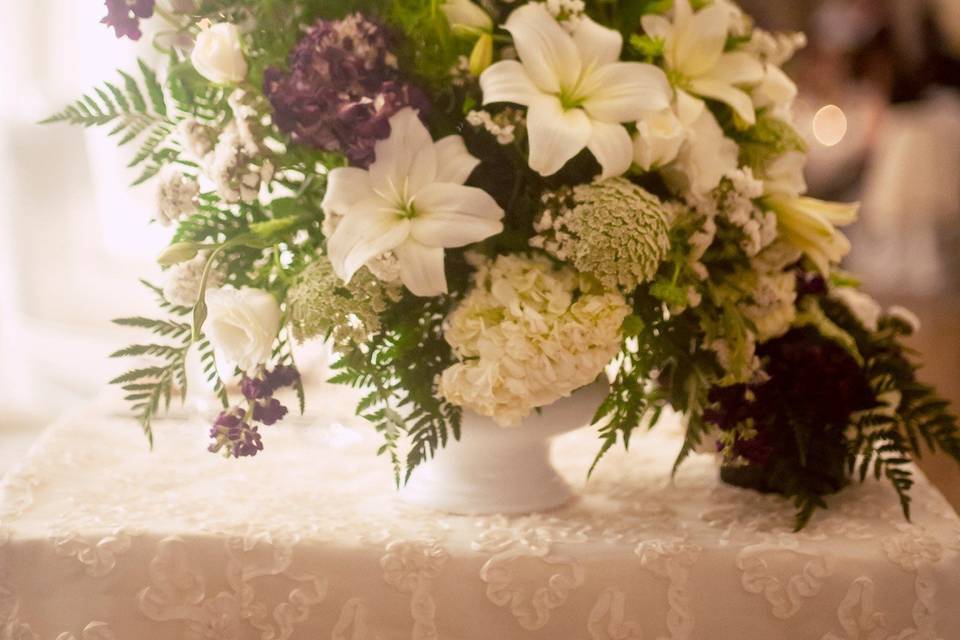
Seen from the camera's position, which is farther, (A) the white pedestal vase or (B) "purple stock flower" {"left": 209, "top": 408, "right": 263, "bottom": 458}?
(A) the white pedestal vase

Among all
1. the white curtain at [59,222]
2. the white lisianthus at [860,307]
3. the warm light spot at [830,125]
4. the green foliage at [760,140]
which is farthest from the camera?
the warm light spot at [830,125]

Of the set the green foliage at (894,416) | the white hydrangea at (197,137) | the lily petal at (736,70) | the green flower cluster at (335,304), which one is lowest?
the green foliage at (894,416)

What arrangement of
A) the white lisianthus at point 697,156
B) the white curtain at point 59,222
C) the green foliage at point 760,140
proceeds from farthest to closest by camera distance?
1. the white curtain at point 59,222
2. the green foliage at point 760,140
3. the white lisianthus at point 697,156

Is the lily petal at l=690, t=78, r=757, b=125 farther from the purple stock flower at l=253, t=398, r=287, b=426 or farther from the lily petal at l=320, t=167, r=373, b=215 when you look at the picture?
the purple stock flower at l=253, t=398, r=287, b=426

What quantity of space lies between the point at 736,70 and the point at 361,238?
418 mm

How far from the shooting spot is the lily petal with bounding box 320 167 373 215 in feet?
2.99

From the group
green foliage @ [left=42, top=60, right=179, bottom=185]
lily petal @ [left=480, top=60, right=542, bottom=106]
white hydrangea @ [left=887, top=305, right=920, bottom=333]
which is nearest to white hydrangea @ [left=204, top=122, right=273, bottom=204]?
green foliage @ [left=42, top=60, right=179, bottom=185]

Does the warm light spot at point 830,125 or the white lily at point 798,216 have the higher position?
the warm light spot at point 830,125

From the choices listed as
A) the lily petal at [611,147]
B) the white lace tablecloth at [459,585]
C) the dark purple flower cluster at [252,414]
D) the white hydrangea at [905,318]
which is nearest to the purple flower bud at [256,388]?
the dark purple flower cluster at [252,414]

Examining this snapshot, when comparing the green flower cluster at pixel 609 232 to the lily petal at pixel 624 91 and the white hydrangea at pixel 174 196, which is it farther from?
the white hydrangea at pixel 174 196

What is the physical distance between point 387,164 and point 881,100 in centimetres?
493

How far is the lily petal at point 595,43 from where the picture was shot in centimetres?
94

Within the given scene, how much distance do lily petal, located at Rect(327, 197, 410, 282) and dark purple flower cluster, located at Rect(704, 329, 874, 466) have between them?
368mm

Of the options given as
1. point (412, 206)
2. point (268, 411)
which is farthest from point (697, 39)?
point (268, 411)
